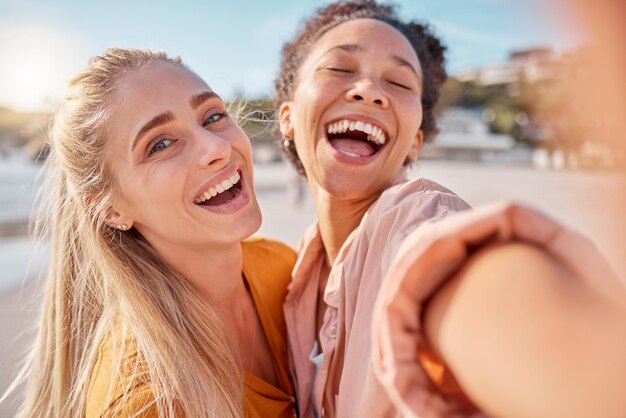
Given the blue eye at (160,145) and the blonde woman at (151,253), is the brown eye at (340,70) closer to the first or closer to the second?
the blonde woman at (151,253)

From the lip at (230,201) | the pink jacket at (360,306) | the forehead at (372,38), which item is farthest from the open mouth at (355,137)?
the pink jacket at (360,306)

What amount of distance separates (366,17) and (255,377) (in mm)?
1555

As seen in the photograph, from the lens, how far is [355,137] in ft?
7.09

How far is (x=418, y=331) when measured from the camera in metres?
0.83

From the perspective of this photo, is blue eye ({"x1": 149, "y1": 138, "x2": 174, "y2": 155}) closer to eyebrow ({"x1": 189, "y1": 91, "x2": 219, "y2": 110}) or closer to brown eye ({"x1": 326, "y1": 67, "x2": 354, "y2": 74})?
eyebrow ({"x1": 189, "y1": 91, "x2": 219, "y2": 110})

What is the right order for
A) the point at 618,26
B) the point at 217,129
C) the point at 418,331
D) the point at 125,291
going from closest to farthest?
1. the point at 418,331
2. the point at 125,291
3. the point at 217,129
4. the point at 618,26

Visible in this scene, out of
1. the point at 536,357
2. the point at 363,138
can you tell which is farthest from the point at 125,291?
the point at 536,357

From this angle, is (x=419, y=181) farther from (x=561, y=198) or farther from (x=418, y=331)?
(x=561, y=198)

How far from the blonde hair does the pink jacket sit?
1.00ft

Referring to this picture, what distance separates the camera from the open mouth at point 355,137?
198cm

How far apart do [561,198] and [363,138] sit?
15.3m

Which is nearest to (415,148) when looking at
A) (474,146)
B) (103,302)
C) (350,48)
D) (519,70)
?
(350,48)

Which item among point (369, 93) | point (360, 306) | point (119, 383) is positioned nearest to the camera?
point (360, 306)

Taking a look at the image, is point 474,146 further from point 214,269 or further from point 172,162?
point 172,162
